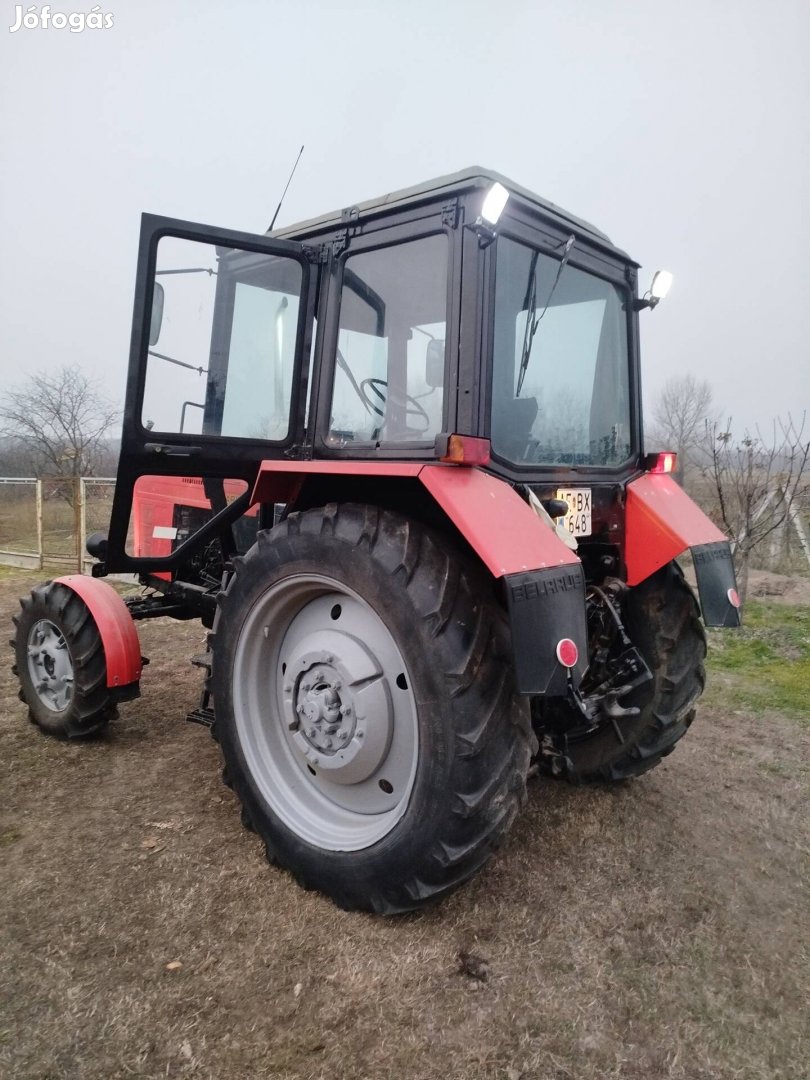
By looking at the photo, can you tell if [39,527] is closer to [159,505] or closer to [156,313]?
[159,505]

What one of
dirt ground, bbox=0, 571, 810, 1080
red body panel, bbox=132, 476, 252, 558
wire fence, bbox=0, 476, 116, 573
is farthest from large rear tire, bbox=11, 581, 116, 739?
wire fence, bbox=0, 476, 116, 573

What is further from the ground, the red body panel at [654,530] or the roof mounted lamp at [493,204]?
the roof mounted lamp at [493,204]

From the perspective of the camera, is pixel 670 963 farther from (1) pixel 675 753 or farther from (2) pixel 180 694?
(2) pixel 180 694

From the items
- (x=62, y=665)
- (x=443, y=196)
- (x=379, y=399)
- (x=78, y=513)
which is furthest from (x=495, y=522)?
(x=78, y=513)

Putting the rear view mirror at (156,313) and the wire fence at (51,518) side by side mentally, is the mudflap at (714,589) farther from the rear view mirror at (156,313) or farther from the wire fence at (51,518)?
the wire fence at (51,518)

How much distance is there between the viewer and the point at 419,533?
2.09 m

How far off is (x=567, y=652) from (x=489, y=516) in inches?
17.2

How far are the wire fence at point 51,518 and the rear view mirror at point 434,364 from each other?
746cm

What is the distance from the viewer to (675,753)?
3504 millimetres

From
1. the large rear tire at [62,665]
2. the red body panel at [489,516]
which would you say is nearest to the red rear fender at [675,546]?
the red body panel at [489,516]

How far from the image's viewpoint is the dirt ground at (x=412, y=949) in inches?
65.8

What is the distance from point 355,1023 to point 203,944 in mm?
530

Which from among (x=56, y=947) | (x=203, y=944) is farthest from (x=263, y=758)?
(x=56, y=947)

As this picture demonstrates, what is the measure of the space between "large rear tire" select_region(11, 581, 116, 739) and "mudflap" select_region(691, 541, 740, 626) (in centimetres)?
266
